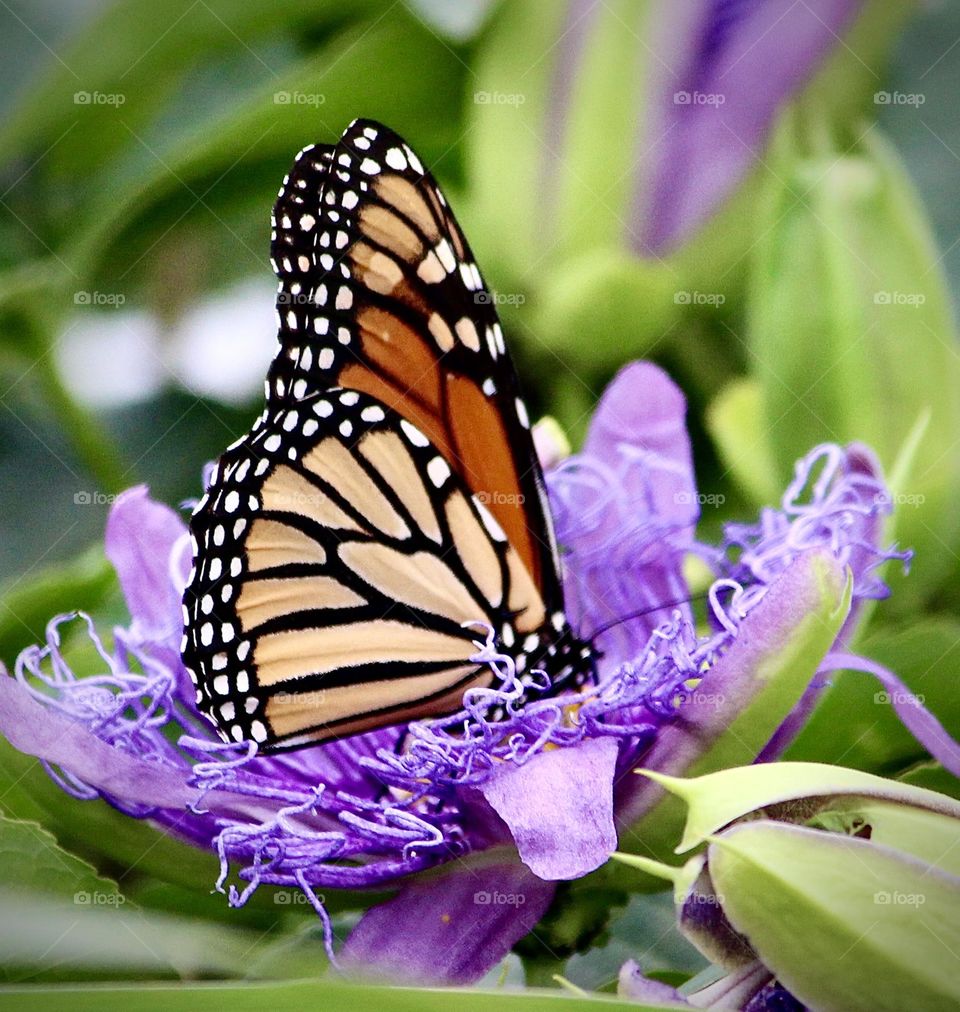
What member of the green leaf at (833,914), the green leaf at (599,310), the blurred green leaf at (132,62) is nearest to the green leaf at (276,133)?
the blurred green leaf at (132,62)

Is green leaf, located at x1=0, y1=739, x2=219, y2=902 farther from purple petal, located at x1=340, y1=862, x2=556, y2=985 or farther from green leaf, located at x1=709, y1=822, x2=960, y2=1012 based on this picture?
green leaf, located at x1=709, y1=822, x2=960, y2=1012

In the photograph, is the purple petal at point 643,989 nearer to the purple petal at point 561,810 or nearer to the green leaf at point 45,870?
the purple petal at point 561,810

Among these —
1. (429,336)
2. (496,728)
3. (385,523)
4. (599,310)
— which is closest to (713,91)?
(599,310)

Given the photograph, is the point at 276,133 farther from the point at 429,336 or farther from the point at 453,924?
the point at 453,924

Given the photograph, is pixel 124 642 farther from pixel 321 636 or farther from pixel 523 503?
pixel 523 503

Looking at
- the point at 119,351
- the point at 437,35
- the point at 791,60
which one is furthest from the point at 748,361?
the point at 119,351

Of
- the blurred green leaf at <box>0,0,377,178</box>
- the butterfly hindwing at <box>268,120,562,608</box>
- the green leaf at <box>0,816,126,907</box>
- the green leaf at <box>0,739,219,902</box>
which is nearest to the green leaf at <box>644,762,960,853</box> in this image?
the butterfly hindwing at <box>268,120,562,608</box>
